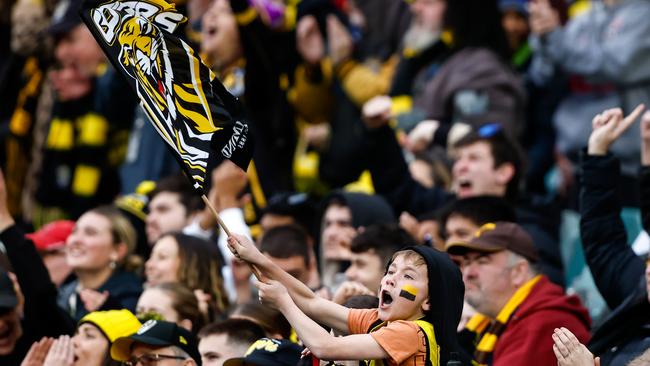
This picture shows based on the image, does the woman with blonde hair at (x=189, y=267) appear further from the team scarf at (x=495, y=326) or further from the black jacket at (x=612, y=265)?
the black jacket at (x=612, y=265)

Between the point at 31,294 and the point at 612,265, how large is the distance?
3013 millimetres

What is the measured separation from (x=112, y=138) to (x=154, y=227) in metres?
2.47

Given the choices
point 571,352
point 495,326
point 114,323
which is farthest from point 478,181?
point 571,352

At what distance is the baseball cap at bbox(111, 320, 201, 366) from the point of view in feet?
24.0

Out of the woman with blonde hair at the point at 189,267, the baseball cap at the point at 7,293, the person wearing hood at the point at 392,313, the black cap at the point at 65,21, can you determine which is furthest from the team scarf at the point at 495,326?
the black cap at the point at 65,21

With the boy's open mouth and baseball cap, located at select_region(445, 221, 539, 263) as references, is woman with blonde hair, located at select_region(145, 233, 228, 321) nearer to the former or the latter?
baseball cap, located at select_region(445, 221, 539, 263)

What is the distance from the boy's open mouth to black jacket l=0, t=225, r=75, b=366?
250 centimetres

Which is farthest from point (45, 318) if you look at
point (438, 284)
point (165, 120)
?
point (438, 284)

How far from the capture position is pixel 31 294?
8.00 meters

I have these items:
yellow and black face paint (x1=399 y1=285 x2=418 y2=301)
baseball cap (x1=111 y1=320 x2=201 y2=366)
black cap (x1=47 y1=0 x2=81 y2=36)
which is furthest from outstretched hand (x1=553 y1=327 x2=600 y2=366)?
black cap (x1=47 y1=0 x2=81 y2=36)

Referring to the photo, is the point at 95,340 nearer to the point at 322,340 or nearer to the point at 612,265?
the point at 322,340

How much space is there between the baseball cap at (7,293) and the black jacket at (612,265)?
117 inches

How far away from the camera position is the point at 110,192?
1258cm

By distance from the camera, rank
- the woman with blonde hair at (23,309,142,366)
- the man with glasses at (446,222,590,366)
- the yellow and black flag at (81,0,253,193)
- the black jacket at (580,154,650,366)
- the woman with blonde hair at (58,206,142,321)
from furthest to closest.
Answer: the woman with blonde hair at (58,206,142,321), the woman with blonde hair at (23,309,142,366), the man with glasses at (446,222,590,366), the black jacket at (580,154,650,366), the yellow and black flag at (81,0,253,193)
